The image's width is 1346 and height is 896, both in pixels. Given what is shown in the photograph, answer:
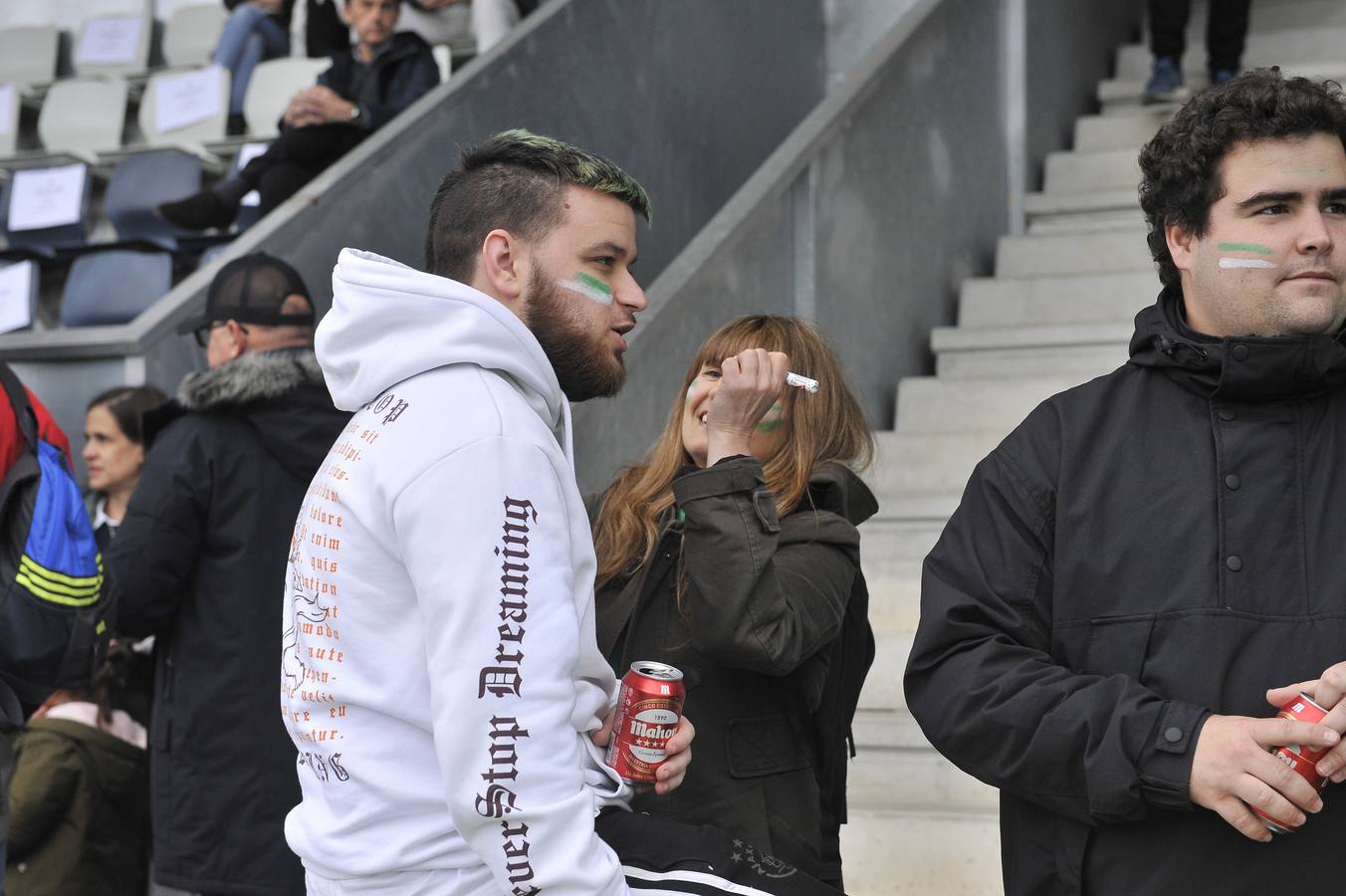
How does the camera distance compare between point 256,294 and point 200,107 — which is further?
point 200,107

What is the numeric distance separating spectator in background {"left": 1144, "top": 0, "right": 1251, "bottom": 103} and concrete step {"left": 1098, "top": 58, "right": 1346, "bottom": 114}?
191mm

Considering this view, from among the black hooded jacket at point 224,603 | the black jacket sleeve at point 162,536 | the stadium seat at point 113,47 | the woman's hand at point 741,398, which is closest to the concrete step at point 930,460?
the black hooded jacket at point 224,603

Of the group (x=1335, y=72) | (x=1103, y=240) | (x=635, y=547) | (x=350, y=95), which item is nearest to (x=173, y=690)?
(x=635, y=547)

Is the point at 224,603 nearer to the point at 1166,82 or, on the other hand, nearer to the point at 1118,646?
the point at 1118,646

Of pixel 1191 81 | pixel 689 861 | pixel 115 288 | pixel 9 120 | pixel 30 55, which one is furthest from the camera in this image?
pixel 30 55

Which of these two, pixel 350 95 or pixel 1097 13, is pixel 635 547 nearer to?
pixel 350 95

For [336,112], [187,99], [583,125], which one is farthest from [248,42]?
[583,125]

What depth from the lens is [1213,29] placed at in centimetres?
686

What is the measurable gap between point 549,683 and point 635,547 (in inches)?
42.4

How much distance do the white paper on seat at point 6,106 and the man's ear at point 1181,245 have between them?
799cm

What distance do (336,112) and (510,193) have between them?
4080 millimetres

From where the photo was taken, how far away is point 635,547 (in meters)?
2.95

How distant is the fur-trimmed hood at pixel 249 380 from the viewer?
374 centimetres

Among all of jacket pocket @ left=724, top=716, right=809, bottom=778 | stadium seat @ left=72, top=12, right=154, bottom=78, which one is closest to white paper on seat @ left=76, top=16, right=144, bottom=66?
stadium seat @ left=72, top=12, right=154, bottom=78
